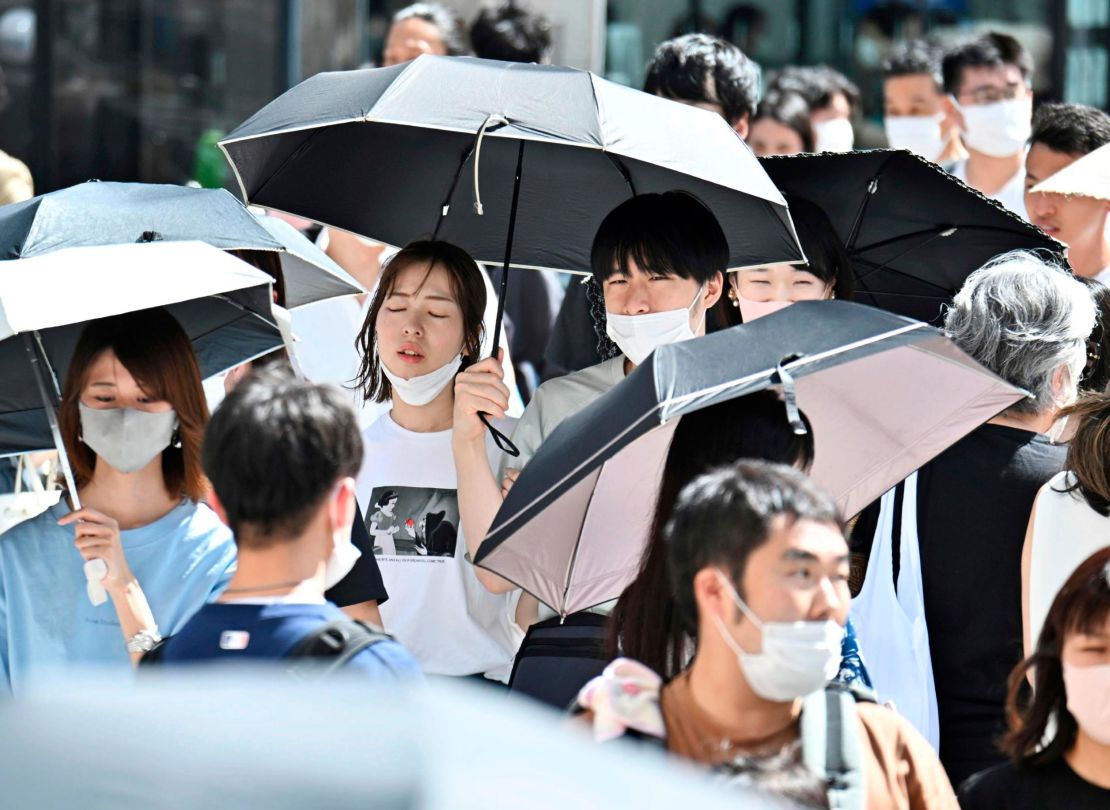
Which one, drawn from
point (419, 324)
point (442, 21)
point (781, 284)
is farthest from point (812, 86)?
point (419, 324)

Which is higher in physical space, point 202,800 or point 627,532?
point 202,800

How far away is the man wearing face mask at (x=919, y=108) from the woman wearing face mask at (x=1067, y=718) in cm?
513

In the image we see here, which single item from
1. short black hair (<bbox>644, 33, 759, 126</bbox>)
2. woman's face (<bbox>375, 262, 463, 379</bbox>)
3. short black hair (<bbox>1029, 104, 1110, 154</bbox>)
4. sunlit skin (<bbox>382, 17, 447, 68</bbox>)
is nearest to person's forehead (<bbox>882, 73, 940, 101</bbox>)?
short black hair (<bbox>1029, 104, 1110, 154</bbox>)

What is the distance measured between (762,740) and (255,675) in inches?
45.0

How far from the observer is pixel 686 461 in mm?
3381

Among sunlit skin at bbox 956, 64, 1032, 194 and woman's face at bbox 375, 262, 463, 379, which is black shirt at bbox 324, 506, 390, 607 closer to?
woman's face at bbox 375, 262, 463, 379

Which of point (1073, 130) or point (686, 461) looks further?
point (1073, 130)

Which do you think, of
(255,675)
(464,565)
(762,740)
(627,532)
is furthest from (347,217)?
(255,675)

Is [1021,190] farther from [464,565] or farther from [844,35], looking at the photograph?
[844,35]

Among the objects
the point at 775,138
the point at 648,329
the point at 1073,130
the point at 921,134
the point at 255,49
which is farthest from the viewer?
the point at 255,49

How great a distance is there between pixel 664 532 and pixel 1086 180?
254 cm

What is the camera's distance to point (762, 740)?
114 inches

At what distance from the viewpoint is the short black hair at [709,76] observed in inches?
256

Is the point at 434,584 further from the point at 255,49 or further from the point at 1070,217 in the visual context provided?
the point at 255,49
